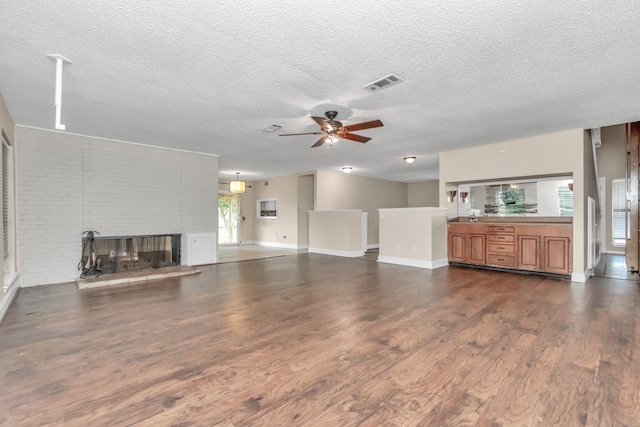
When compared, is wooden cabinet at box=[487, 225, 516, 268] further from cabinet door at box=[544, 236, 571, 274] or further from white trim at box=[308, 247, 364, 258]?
white trim at box=[308, 247, 364, 258]

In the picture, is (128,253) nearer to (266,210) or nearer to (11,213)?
(11,213)

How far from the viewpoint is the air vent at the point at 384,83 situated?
3054 mm

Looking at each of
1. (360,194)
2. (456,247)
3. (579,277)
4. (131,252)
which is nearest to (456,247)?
(456,247)

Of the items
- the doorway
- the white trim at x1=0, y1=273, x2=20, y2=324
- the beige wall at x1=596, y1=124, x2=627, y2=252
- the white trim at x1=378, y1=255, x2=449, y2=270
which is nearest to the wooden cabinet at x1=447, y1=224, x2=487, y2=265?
the white trim at x1=378, y1=255, x2=449, y2=270

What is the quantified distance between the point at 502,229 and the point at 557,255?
94 centimetres

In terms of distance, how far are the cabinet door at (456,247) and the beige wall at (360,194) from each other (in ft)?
12.8

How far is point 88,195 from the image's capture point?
534 cm

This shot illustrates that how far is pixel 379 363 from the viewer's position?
2213 mm

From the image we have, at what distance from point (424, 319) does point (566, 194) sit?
450 centimetres

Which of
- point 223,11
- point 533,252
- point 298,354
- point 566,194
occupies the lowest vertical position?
point 298,354

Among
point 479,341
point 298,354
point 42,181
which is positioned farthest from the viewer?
point 42,181

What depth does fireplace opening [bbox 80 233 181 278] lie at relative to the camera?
532 cm

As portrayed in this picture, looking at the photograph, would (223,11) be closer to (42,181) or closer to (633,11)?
(633,11)

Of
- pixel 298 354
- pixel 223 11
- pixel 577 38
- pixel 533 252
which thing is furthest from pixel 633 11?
pixel 533 252
